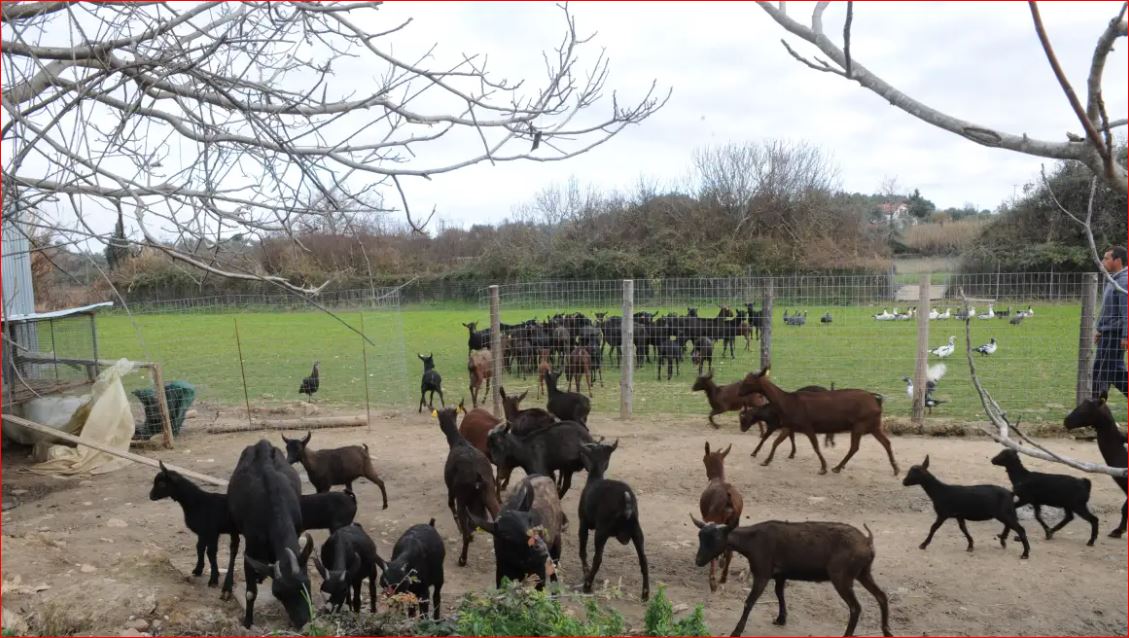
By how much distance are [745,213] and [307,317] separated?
22.2 meters

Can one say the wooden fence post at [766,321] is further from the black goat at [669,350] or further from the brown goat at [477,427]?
the brown goat at [477,427]

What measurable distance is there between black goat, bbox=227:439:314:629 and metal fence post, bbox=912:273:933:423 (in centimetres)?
781

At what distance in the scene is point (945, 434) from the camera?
9.65 m

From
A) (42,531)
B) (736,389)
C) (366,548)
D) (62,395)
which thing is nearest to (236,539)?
(366,548)

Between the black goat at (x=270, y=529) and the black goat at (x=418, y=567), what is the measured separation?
0.49 metres

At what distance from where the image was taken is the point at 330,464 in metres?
7.13

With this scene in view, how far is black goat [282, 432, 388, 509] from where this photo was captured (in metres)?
7.05

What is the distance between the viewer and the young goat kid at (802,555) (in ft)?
15.2

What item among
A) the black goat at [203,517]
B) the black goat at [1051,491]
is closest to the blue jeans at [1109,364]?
the black goat at [1051,491]

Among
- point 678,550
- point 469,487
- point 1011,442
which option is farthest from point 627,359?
point 1011,442

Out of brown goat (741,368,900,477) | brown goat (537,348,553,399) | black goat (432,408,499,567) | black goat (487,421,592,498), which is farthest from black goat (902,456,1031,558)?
brown goat (537,348,553,399)

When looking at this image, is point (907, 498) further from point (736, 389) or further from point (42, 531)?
point (42, 531)

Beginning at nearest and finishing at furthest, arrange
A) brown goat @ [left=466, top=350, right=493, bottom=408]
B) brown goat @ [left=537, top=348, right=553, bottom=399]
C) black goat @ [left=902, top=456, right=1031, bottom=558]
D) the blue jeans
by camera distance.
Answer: black goat @ [left=902, top=456, right=1031, bottom=558] < the blue jeans < brown goat @ [left=466, top=350, right=493, bottom=408] < brown goat @ [left=537, top=348, right=553, bottom=399]

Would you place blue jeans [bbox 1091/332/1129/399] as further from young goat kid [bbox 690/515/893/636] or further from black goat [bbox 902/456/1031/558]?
young goat kid [bbox 690/515/893/636]
